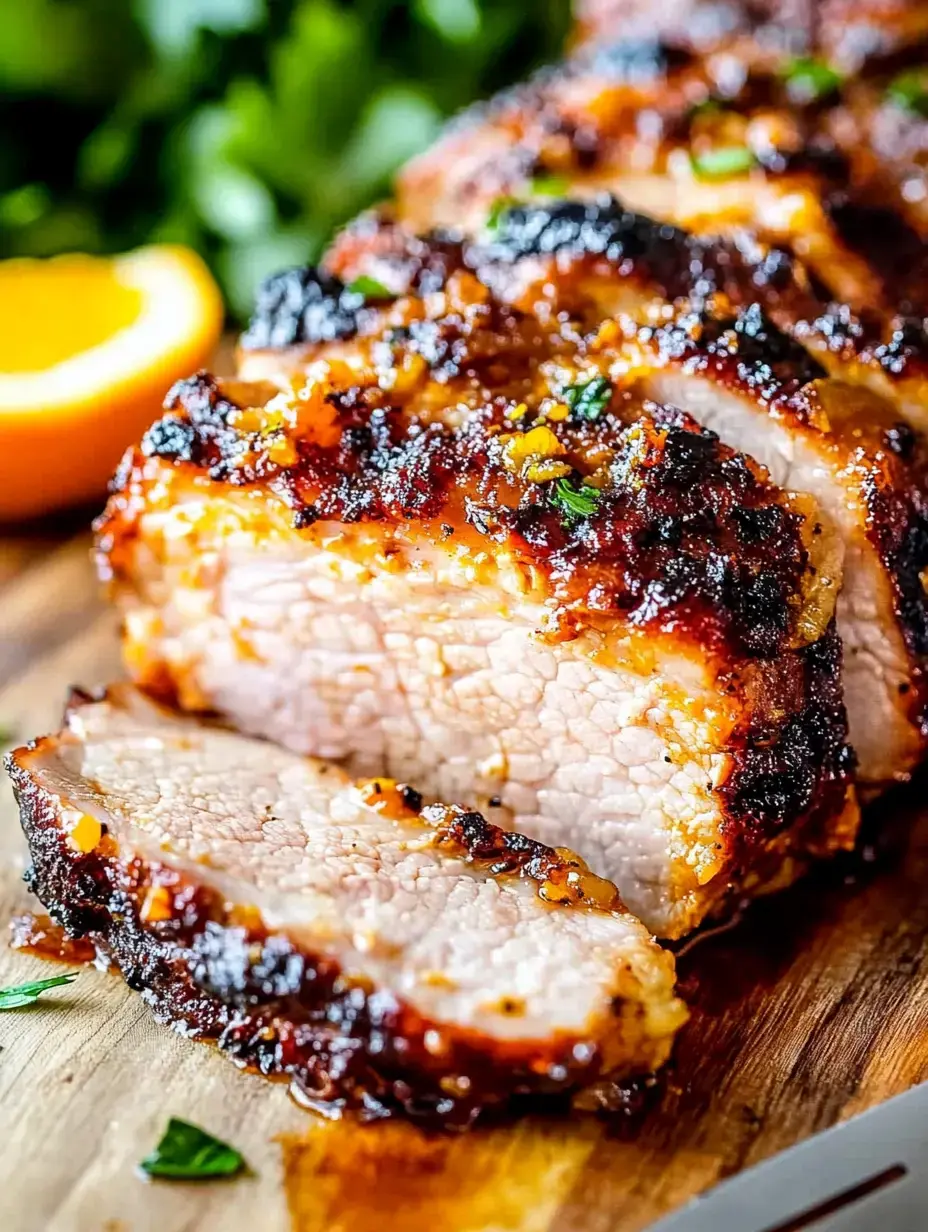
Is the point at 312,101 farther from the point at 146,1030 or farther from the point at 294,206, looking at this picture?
the point at 146,1030

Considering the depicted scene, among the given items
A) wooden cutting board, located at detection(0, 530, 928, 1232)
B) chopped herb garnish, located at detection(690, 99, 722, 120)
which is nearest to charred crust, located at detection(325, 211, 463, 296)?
chopped herb garnish, located at detection(690, 99, 722, 120)

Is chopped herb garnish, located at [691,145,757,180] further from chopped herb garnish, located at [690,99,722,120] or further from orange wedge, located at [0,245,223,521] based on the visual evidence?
orange wedge, located at [0,245,223,521]

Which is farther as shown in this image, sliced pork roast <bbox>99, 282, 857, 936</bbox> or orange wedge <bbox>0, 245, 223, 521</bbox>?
orange wedge <bbox>0, 245, 223, 521</bbox>

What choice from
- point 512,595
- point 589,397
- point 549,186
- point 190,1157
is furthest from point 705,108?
point 190,1157

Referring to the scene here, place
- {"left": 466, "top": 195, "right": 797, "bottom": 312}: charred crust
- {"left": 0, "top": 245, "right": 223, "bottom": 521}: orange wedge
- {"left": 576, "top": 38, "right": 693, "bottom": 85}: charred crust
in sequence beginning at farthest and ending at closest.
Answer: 1. {"left": 576, "top": 38, "right": 693, "bottom": 85}: charred crust
2. {"left": 0, "top": 245, "right": 223, "bottom": 521}: orange wedge
3. {"left": 466, "top": 195, "right": 797, "bottom": 312}: charred crust

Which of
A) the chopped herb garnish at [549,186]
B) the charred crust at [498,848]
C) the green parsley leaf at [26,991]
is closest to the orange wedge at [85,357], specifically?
the chopped herb garnish at [549,186]

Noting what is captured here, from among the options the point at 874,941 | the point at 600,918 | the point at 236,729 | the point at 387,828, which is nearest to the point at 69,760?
the point at 236,729
